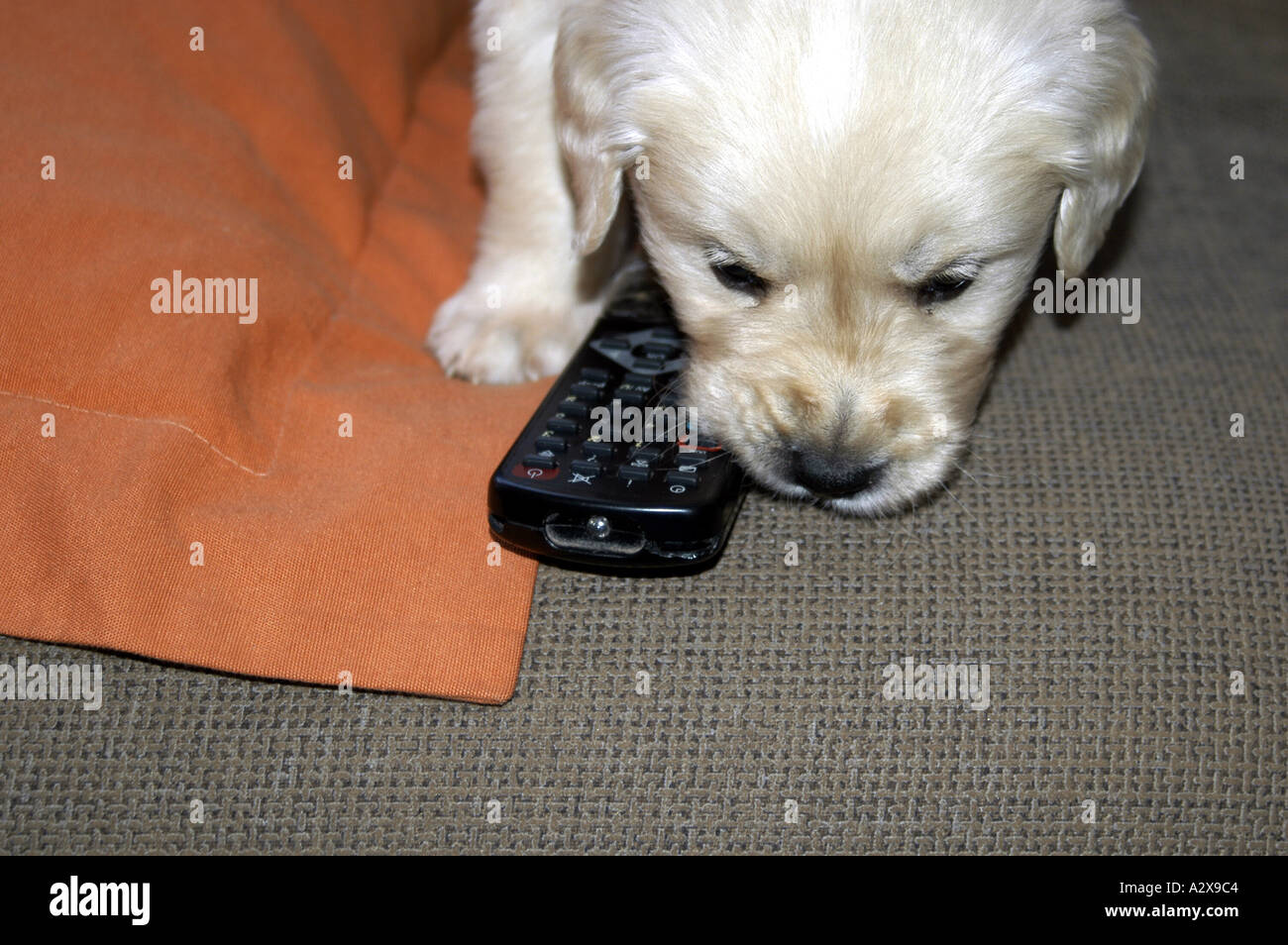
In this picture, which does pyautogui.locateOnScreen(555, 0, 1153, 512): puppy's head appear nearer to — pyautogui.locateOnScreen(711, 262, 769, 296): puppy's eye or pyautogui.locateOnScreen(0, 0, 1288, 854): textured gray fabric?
pyautogui.locateOnScreen(711, 262, 769, 296): puppy's eye

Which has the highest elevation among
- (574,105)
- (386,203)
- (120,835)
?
(574,105)

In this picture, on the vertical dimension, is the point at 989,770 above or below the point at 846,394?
below

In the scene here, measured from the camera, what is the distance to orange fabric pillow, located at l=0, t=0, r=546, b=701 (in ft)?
5.00

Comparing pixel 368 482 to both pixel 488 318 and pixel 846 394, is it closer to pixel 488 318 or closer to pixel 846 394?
pixel 488 318

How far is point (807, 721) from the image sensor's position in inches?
60.5

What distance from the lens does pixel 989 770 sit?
1515mm

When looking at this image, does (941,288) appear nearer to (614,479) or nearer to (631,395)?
(631,395)

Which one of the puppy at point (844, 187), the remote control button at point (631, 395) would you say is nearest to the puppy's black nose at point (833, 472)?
the puppy at point (844, 187)

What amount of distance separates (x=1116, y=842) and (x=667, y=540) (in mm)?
761

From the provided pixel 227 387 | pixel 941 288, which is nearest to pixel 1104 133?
pixel 941 288

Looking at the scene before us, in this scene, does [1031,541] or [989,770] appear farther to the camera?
[1031,541]

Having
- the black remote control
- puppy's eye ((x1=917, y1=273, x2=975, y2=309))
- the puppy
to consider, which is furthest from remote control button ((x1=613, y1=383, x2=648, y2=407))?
puppy's eye ((x1=917, y1=273, x2=975, y2=309))

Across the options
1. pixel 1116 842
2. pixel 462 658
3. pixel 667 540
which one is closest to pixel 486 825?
pixel 462 658

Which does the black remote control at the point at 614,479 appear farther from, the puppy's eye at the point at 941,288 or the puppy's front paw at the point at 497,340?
the puppy's eye at the point at 941,288
